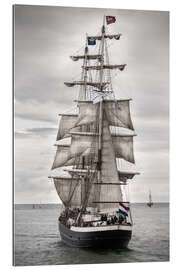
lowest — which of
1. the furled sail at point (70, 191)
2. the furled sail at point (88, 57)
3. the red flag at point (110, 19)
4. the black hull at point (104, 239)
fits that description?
the black hull at point (104, 239)

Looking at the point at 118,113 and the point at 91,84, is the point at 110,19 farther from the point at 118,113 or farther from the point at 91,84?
the point at 118,113

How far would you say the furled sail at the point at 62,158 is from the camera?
11258 millimetres

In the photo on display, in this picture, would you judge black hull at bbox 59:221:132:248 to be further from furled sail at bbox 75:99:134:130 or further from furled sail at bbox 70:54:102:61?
furled sail at bbox 70:54:102:61

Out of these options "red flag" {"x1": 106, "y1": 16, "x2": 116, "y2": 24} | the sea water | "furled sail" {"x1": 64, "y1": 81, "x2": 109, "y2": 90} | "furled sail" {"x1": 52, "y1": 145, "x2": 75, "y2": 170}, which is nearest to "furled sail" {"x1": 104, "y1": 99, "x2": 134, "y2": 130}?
"furled sail" {"x1": 64, "y1": 81, "x2": 109, "y2": 90}

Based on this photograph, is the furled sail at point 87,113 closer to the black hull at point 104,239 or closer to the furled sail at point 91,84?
the furled sail at point 91,84

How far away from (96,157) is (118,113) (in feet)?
4.32

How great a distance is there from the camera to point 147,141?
10961 mm

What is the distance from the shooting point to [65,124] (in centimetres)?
1121

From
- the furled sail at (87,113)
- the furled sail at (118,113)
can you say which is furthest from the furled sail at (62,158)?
the furled sail at (118,113)

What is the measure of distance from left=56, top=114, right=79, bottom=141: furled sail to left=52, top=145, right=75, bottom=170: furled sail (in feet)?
0.98

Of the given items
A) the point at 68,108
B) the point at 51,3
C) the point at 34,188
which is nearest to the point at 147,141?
the point at 68,108

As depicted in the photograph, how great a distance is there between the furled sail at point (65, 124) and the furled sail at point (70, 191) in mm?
1017

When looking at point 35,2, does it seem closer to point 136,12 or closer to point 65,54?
point 65,54

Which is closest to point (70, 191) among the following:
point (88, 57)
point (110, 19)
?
point (88, 57)
